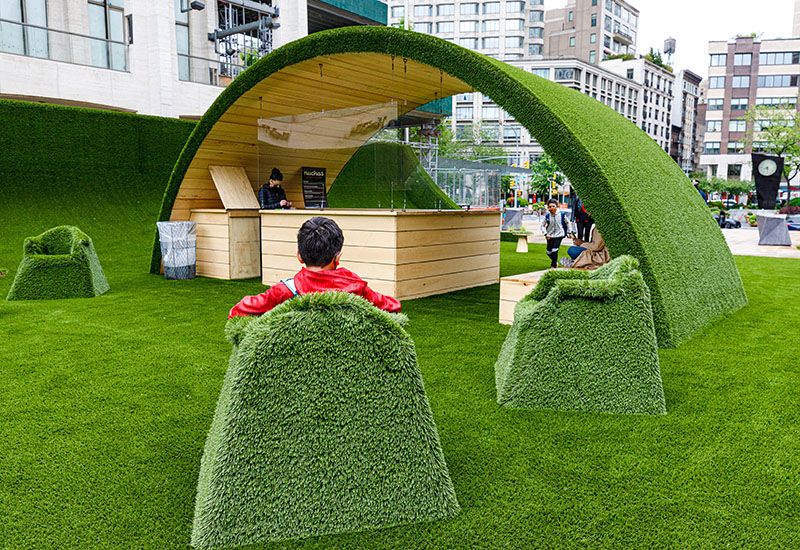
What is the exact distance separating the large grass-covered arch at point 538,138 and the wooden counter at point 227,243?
0.48m

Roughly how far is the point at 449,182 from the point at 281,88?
2.94 meters

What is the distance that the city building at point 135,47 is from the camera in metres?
17.6

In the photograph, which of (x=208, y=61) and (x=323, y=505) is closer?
(x=323, y=505)

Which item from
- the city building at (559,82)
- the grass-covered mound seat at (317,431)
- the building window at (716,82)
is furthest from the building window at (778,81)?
the grass-covered mound seat at (317,431)

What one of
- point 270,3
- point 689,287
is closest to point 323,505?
point 689,287

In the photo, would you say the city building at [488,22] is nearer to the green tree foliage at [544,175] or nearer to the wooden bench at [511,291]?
the green tree foliage at [544,175]

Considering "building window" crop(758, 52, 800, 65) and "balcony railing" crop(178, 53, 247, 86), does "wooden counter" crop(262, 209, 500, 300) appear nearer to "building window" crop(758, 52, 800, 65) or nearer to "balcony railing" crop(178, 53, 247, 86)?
"balcony railing" crop(178, 53, 247, 86)

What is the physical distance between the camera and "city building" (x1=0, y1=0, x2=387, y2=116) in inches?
694

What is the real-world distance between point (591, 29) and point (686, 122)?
20523mm

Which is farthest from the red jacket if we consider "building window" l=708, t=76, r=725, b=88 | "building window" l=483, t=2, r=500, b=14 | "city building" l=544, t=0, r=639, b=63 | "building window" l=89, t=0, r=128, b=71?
"city building" l=544, t=0, r=639, b=63

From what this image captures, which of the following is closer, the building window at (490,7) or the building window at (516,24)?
the building window at (516,24)

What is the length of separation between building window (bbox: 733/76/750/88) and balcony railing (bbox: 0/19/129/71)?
2881 inches

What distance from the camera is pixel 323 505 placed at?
265 centimetres

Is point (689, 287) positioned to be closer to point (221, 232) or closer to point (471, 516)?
point (471, 516)
